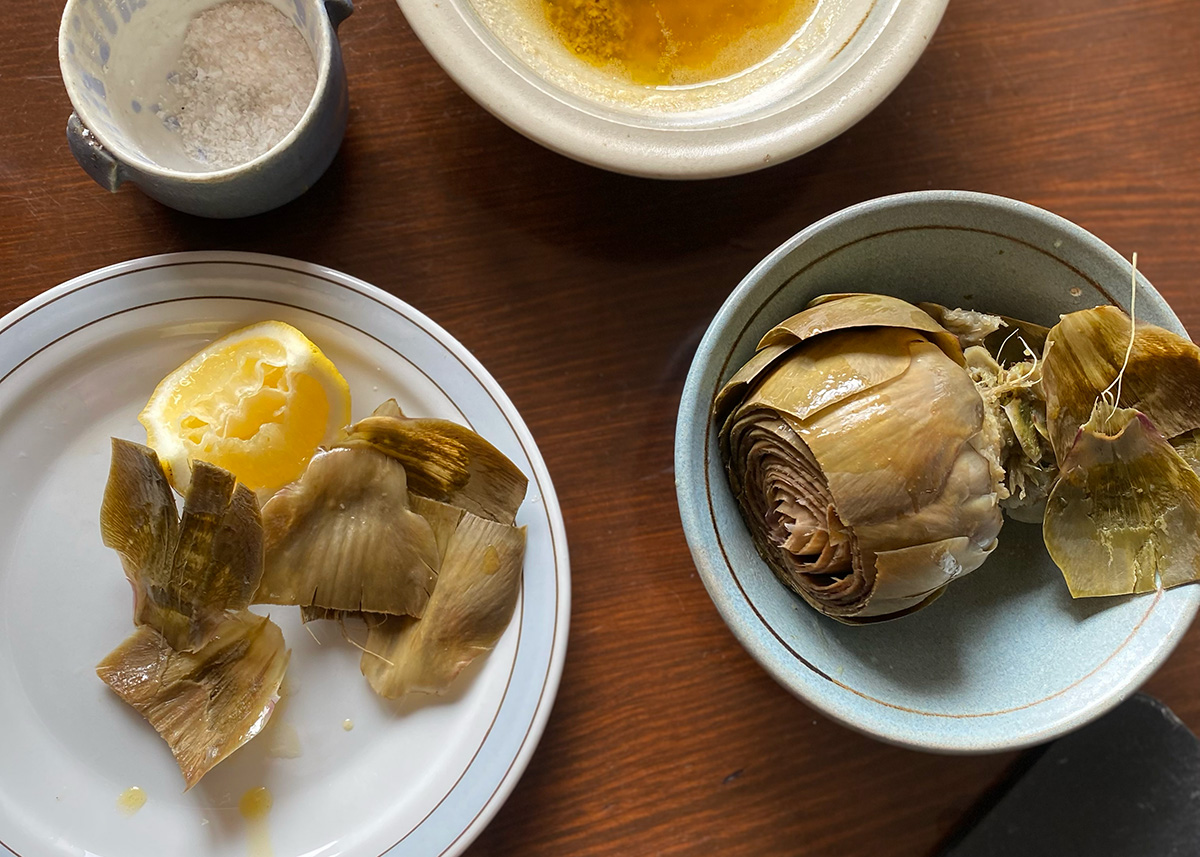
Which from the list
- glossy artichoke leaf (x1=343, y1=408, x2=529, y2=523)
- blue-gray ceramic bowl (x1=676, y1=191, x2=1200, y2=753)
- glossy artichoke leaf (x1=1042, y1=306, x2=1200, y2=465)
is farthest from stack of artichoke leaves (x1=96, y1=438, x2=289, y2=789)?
glossy artichoke leaf (x1=1042, y1=306, x2=1200, y2=465)

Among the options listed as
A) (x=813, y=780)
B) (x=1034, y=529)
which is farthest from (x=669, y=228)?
(x=813, y=780)

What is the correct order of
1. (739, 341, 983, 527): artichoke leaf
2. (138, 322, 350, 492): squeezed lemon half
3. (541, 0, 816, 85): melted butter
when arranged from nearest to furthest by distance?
(739, 341, 983, 527): artichoke leaf < (138, 322, 350, 492): squeezed lemon half < (541, 0, 816, 85): melted butter

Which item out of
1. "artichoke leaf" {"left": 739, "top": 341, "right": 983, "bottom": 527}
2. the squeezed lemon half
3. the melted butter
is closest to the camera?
"artichoke leaf" {"left": 739, "top": 341, "right": 983, "bottom": 527}

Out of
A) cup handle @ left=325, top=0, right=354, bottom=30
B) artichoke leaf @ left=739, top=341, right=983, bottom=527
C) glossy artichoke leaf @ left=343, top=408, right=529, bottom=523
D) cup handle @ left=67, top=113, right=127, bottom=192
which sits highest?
cup handle @ left=325, top=0, right=354, bottom=30

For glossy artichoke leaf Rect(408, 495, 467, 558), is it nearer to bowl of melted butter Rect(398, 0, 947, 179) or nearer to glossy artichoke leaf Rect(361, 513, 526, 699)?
glossy artichoke leaf Rect(361, 513, 526, 699)

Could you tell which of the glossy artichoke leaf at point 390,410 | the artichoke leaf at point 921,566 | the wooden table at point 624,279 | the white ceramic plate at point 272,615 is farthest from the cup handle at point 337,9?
the artichoke leaf at point 921,566

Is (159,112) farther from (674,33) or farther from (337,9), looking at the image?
(674,33)

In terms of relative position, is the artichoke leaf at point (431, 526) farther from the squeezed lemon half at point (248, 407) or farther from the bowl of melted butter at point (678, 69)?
the bowl of melted butter at point (678, 69)
